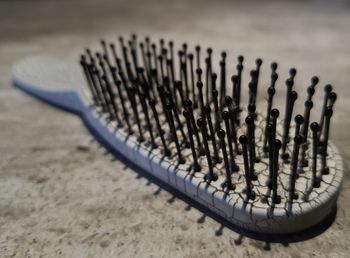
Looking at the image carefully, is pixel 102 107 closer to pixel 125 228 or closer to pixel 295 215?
pixel 125 228

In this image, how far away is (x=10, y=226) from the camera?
265 cm

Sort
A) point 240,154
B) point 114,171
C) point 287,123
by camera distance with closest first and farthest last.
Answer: point 287,123
point 240,154
point 114,171

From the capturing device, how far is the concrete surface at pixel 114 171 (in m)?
2.44

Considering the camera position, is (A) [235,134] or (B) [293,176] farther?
(A) [235,134]

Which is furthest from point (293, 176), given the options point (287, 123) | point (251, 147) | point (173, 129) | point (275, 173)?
point (173, 129)

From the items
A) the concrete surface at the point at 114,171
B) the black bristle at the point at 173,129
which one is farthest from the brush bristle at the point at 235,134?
the concrete surface at the point at 114,171

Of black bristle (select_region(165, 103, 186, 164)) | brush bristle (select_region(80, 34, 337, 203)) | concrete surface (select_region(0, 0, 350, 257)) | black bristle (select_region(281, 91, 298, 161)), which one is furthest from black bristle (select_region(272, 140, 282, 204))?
black bristle (select_region(165, 103, 186, 164))

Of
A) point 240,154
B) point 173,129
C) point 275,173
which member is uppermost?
point 173,129

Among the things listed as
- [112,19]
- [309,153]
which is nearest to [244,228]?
[309,153]

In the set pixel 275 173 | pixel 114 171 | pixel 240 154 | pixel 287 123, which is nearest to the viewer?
pixel 275 173

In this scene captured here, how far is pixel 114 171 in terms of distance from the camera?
3.17m

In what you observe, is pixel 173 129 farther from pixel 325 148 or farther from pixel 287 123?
pixel 325 148

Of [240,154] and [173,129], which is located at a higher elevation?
[173,129]

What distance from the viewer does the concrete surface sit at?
244cm
